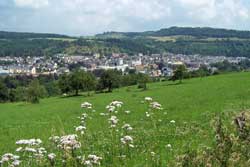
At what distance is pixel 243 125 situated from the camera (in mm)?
5855

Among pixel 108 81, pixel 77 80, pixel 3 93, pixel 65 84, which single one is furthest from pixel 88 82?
pixel 3 93

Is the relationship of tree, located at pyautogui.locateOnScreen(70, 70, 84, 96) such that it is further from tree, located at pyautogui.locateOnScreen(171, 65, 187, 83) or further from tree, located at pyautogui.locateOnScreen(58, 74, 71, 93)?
tree, located at pyautogui.locateOnScreen(171, 65, 187, 83)

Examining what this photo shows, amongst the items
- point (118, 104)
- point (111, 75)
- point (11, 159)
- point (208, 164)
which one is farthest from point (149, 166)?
point (111, 75)

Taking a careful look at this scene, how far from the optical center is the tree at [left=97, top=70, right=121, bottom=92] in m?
93.3

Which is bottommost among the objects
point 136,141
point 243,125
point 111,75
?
point 111,75

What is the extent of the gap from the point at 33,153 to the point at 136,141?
564 centimetres

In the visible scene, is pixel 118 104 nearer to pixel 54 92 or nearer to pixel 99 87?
pixel 99 87

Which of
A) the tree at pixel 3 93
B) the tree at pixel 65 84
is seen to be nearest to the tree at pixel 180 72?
the tree at pixel 65 84

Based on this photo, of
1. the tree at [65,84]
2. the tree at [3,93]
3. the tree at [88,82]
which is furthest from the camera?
the tree at [3,93]

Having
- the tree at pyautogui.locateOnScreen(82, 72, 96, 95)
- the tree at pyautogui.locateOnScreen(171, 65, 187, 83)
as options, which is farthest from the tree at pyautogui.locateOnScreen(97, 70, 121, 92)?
the tree at pyautogui.locateOnScreen(171, 65, 187, 83)

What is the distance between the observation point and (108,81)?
307 feet

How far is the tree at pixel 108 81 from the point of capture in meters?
93.3

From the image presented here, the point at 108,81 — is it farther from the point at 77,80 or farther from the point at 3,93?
Answer: the point at 3,93

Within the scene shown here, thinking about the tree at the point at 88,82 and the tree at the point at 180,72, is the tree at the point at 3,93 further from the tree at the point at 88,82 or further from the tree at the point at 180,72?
the tree at the point at 180,72
